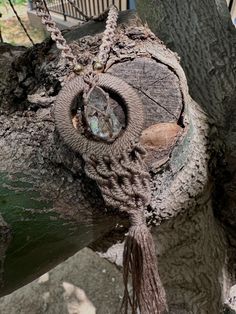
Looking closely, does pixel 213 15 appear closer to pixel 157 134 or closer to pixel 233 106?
pixel 233 106

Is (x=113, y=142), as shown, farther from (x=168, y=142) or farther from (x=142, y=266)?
(x=142, y=266)

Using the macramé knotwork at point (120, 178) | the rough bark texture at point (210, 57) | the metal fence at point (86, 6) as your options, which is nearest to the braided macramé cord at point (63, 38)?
the macramé knotwork at point (120, 178)

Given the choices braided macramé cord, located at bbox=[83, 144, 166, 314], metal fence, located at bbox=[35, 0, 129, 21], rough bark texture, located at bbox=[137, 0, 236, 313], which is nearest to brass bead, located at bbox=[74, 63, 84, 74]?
braided macramé cord, located at bbox=[83, 144, 166, 314]

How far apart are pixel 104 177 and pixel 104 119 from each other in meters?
0.10

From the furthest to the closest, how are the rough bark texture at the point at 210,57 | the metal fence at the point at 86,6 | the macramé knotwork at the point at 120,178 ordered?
the metal fence at the point at 86,6, the rough bark texture at the point at 210,57, the macramé knotwork at the point at 120,178

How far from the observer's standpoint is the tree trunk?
2.60 ft

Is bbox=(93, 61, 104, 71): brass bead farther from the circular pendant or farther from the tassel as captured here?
the tassel

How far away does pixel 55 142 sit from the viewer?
2.59 feet

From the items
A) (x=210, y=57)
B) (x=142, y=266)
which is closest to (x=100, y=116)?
(x=142, y=266)

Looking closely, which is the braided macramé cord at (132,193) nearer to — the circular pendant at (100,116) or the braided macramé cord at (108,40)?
the circular pendant at (100,116)

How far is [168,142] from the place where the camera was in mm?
831

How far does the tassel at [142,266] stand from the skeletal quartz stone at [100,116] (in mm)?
149

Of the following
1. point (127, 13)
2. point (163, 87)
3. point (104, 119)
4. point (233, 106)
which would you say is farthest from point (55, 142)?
point (233, 106)

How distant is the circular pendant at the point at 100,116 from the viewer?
761 mm
